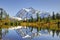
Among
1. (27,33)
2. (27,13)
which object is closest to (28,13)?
(27,13)

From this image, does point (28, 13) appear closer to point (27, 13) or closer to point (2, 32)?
point (27, 13)

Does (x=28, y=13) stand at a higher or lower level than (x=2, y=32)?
higher

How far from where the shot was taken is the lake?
7707mm

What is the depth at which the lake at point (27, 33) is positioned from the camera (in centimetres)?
771

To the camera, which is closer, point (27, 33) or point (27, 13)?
point (27, 33)

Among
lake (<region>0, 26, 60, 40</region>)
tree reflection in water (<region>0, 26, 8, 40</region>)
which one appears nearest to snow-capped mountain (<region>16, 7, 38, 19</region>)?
lake (<region>0, 26, 60, 40</region>)

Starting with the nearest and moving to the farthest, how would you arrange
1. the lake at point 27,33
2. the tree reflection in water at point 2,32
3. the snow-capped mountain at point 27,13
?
the lake at point 27,33, the tree reflection in water at point 2,32, the snow-capped mountain at point 27,13

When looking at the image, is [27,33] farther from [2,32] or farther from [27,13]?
[2,32]

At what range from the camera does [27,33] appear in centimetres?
820

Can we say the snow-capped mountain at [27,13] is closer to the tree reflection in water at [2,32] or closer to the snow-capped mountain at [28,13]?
the snow-capped mountain at [28,13]

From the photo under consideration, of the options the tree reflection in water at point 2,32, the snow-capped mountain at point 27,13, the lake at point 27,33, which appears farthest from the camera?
the snow-capped mountain at point 27,13

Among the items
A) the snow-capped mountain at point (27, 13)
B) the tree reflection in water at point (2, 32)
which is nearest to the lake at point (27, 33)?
the tree reflection in water at point (2, 32)

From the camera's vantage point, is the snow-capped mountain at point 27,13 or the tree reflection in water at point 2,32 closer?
the tree reflection in water at point 2,32

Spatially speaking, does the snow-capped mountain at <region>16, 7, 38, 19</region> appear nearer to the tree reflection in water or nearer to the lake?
the lake
